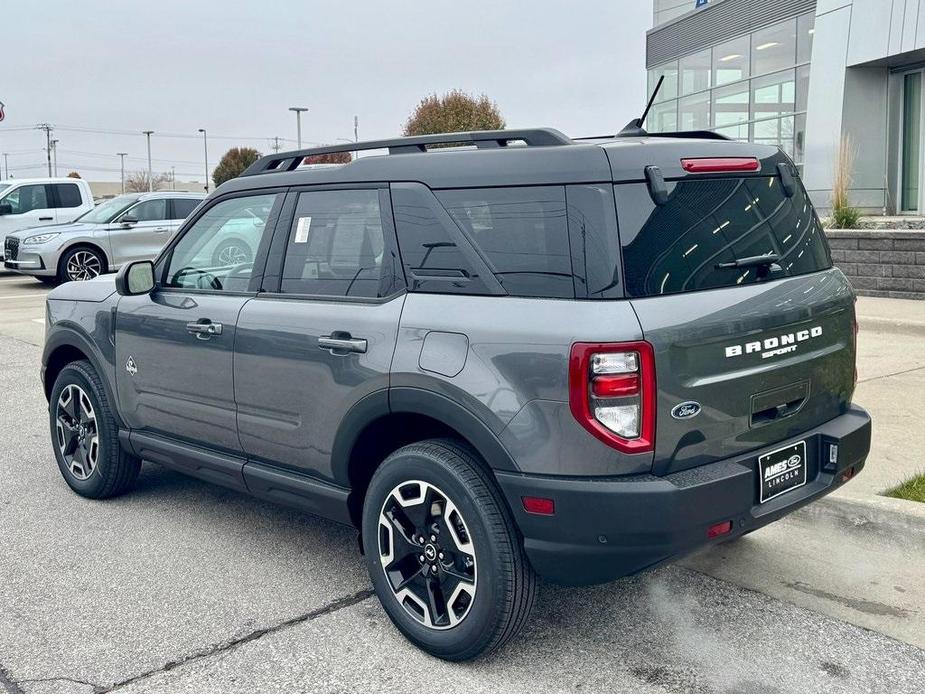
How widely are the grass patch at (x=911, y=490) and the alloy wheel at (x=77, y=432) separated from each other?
4.08 m

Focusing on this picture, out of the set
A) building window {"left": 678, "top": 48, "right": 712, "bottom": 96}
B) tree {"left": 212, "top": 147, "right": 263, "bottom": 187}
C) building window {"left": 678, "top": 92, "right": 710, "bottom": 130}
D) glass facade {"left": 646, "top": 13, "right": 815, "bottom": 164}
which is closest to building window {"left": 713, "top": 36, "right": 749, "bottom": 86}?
glass facade {"left": 646, "top": 13, "right": 815, "bottom": 164}

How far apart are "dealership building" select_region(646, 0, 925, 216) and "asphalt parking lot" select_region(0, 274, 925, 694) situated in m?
14.7

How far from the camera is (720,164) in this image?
3.41m

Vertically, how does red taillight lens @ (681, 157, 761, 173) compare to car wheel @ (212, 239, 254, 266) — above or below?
above

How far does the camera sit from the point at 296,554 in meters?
4.52

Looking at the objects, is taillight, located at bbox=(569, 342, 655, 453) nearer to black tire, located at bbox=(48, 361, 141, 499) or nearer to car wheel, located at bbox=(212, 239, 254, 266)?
car wheel, located at bbox=(212, 239, 254, 266)

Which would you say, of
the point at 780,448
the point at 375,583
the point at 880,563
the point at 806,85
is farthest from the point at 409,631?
the point at 806,85

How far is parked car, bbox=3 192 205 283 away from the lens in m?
17.2

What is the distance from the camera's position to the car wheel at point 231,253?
4430mm

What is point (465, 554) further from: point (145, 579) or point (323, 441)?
point (145, 579)

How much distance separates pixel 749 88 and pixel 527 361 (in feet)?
76.2

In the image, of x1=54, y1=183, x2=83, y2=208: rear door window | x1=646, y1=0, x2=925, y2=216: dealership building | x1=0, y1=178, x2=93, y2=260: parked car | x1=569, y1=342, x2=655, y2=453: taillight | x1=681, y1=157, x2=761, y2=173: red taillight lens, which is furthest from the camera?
x1=54, y1=183, x2=83, y2=208: rear door window

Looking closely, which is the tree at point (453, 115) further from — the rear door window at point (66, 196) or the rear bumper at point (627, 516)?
the rear bumper at point (627, 516)

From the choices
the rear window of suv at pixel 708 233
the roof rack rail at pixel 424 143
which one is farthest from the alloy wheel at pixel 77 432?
the rear window of suv at pixel 708 233
